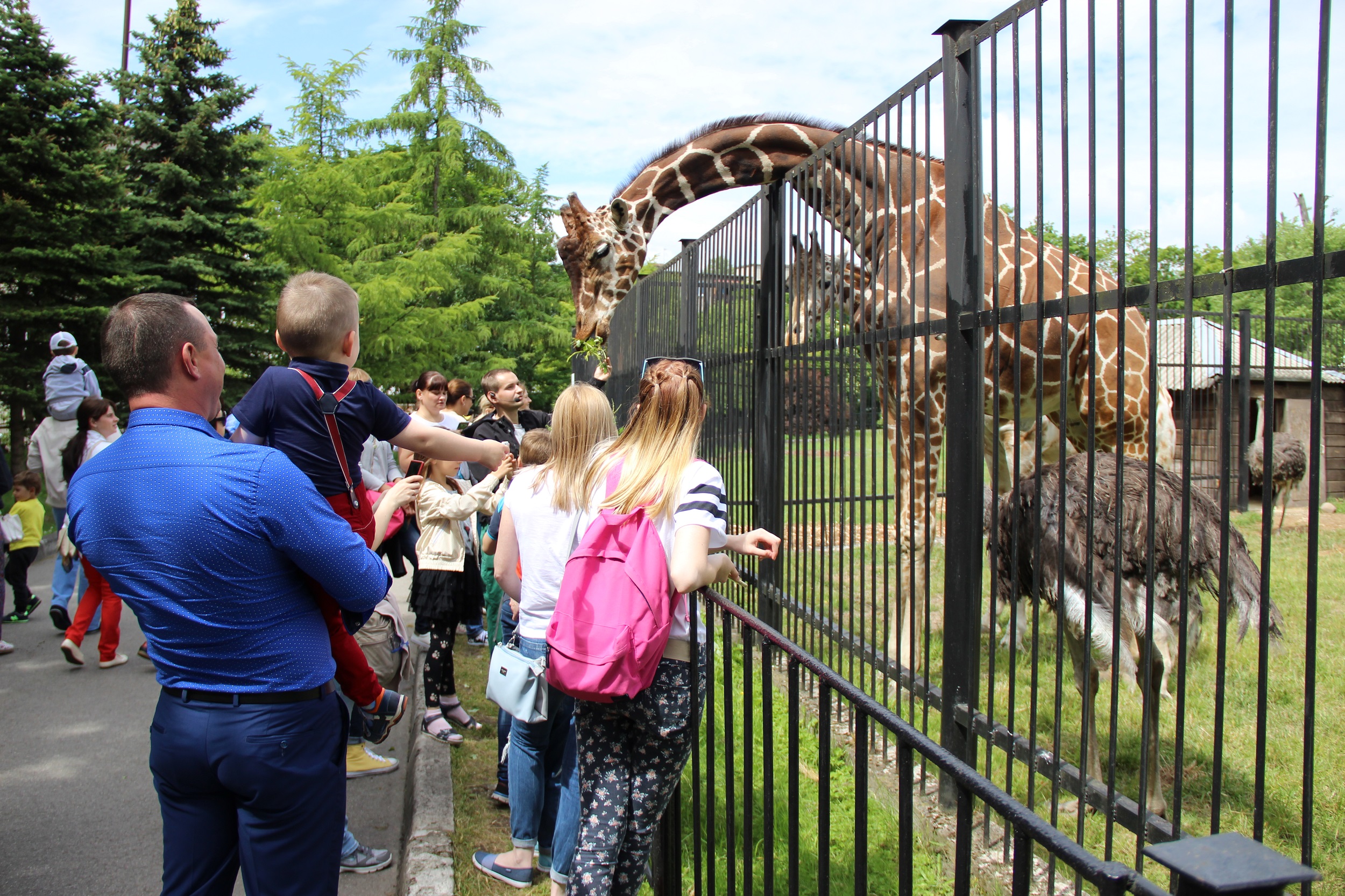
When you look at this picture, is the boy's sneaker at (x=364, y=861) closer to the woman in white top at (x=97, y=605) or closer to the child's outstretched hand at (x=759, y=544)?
the child's outstretched hand at (x=759, y=544)

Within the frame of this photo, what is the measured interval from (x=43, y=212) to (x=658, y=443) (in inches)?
739

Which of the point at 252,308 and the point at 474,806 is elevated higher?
the point at 252,308

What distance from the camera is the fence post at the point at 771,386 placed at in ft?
18.2

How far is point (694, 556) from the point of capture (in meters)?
2.76

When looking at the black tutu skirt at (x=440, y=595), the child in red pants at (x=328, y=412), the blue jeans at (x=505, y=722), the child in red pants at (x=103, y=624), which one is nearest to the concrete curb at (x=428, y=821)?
the blue jeans at (x=505, y=722)

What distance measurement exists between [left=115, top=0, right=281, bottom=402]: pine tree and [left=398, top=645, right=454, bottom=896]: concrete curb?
53.4ft

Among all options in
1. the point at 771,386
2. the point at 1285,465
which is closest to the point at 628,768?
the point at 771,386

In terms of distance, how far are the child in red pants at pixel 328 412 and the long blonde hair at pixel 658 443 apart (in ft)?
2.72

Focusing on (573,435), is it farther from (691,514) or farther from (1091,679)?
(1091,679)

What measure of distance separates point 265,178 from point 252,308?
142 inches

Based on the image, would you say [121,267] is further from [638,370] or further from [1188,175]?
[1188,175]

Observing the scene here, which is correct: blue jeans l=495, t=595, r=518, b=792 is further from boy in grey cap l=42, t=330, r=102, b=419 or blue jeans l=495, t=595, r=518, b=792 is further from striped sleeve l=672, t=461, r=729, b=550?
boy in grey cap l=42, t=330, r=102, b=419

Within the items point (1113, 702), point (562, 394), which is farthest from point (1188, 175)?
point (562, 394)

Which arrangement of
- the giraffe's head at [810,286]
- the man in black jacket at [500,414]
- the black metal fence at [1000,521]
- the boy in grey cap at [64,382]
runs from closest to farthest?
the black metal fence at [1000,521], the giraffe's head at [810,286], the man in black jacket at [500,414], the boy in grey cap at [64,382]
